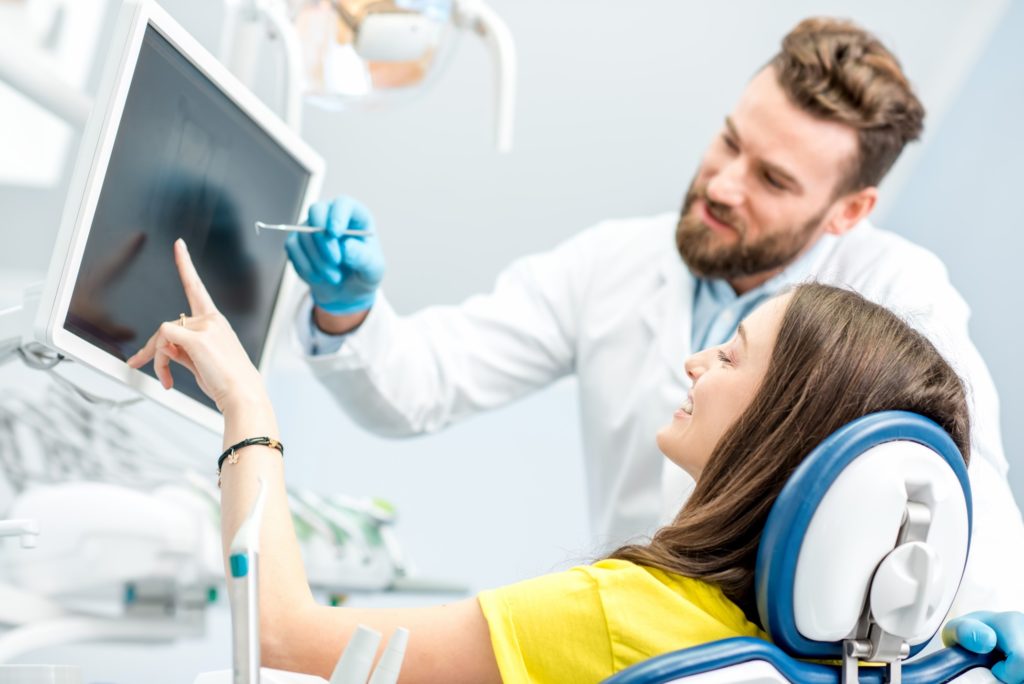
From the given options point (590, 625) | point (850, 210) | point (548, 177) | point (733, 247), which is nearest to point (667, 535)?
point (590, 625)

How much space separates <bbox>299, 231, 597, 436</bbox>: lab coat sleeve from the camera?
173 cm

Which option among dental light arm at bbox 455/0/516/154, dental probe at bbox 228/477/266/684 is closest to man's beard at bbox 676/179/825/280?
dental light arm at bbox 455/0/516/154

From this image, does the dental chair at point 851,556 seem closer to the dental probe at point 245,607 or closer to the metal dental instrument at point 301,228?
the dental probe at point 245,607

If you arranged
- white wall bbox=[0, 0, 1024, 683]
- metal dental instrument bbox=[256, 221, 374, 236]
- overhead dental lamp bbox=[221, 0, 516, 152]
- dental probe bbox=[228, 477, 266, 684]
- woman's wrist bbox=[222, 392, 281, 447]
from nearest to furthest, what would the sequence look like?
dental probe bbox=[228, 477, 266, 684]
woman's wrist bbox=[222, 392, 281, 447]
metal dental instrument bbox=[256, 221, 374, 236]
overhead dental lamp bbox=[221, 0, 516, 152]
white wall bbox=[0, 0, 1024, 683]

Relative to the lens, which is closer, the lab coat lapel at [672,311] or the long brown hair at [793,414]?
the long brown hair at [793,414]

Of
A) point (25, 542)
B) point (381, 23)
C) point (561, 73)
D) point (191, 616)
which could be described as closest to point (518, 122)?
point (561, 73)

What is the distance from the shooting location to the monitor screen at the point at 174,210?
3.38 ft

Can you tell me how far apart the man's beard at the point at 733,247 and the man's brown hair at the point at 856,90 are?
123mm

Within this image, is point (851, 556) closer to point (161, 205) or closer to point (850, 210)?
point (161, 205)

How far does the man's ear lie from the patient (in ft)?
2.82

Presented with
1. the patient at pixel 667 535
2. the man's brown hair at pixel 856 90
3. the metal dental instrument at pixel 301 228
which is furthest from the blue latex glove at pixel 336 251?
the man's brown hair at pixel 856 90

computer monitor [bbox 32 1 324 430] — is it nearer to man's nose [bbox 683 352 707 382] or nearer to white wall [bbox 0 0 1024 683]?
man's nose [bbox 683 352 707 382]

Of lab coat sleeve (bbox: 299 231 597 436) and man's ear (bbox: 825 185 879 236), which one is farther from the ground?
man's ear (bbox: 825 185 879 236)

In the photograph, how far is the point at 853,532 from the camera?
88cm
